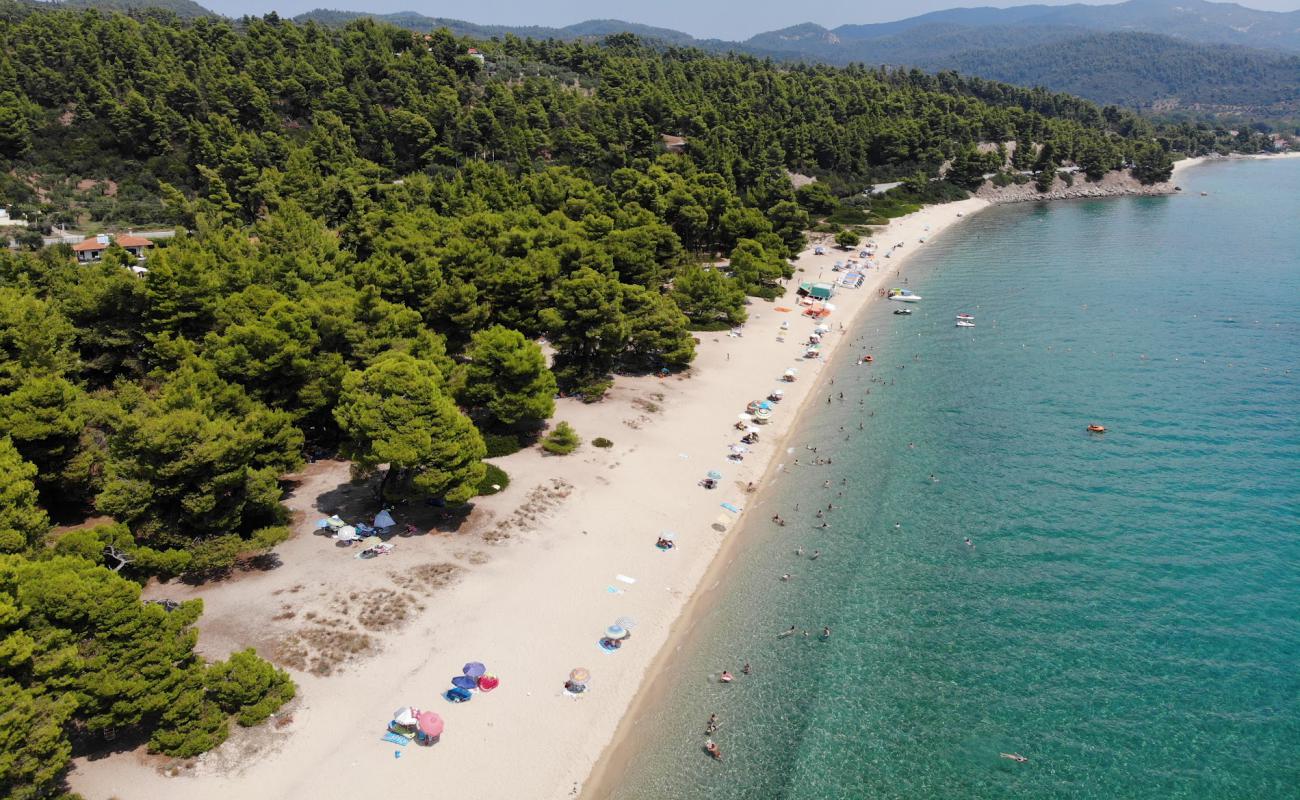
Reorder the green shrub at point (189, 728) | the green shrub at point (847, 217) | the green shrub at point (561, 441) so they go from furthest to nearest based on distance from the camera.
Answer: the green shrub at point (847, 217) < the green shrub at point (561, 441) < the green shrub at point (189, 728)

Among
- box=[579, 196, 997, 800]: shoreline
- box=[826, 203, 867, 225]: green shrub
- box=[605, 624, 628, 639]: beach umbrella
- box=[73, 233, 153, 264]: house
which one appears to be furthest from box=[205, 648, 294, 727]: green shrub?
box=[826, 203, 867, 225]: green shrub

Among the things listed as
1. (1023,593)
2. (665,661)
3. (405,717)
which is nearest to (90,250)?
(405,717)

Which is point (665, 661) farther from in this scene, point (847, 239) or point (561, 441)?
point (847, 239)

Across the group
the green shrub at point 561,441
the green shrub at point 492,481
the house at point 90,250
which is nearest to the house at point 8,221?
the house at point 90,250

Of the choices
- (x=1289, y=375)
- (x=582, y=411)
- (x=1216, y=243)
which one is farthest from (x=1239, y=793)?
(x=1216, y=243)

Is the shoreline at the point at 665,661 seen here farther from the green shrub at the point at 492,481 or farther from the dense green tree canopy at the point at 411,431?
the green shrub at the point at 492,481

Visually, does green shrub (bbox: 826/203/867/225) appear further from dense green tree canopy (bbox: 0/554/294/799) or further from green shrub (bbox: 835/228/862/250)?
dense green tree canopy (bbox: 0/554/294/799)

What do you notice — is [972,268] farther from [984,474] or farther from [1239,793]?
[1239,793]
